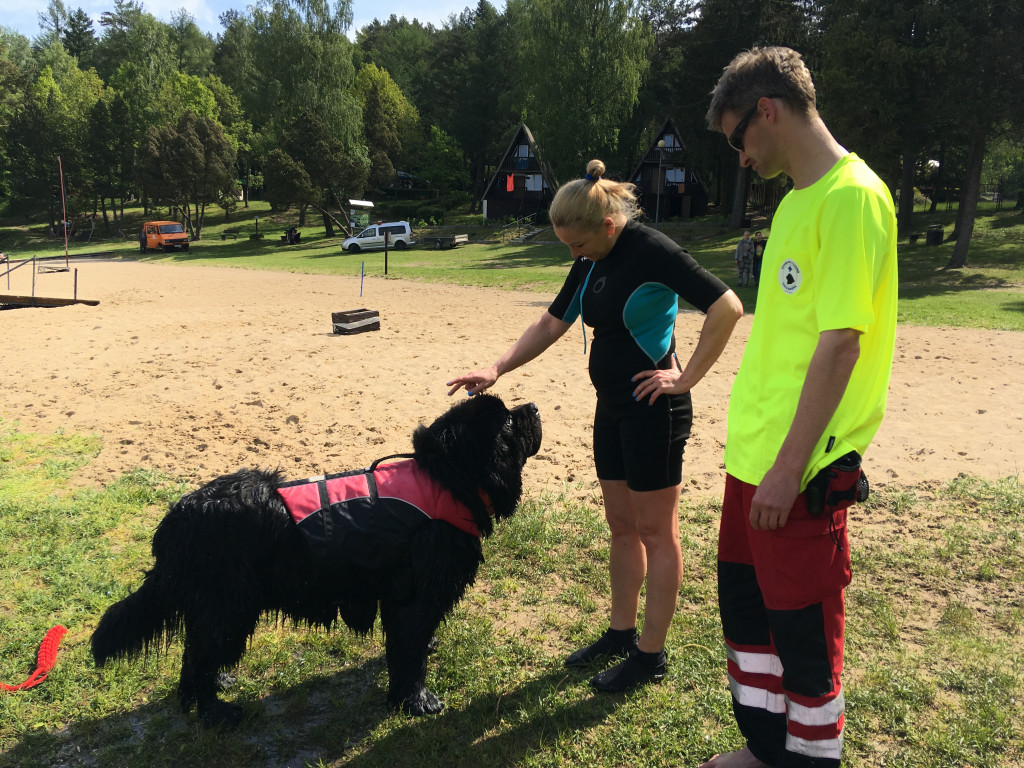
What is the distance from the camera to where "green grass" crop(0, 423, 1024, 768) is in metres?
2.77

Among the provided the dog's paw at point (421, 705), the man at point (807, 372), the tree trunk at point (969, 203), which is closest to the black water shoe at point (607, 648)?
the dog's paw at point (421, 705)

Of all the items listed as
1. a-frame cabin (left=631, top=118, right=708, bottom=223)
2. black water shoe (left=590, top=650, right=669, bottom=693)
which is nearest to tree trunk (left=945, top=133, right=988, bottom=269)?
a-frame cabin (left=631, top=118, right=708, bottom=223)

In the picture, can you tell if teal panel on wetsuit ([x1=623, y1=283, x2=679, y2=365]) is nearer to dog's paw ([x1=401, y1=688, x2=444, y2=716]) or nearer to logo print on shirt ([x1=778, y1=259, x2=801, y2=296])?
logo print on shirt ([x1=778, y1=259, x2=801, y2=296])

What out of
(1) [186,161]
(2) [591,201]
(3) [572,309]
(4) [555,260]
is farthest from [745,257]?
(1) [186,161]

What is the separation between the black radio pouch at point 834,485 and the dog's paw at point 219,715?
98.5 inches

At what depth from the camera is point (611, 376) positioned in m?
2.89

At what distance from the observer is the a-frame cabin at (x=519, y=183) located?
48656mm

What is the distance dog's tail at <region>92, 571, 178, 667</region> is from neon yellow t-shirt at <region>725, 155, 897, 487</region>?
2.37m

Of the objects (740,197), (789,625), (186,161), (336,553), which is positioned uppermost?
(186,161)

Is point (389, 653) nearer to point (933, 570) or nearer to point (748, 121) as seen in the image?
point (748, 121)

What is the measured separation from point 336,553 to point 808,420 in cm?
192

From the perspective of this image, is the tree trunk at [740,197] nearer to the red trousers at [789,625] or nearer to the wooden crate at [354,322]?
the wooden crate at [354,322]

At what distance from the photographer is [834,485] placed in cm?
189

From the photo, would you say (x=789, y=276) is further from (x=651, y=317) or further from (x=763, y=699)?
(x=763, y=699)
